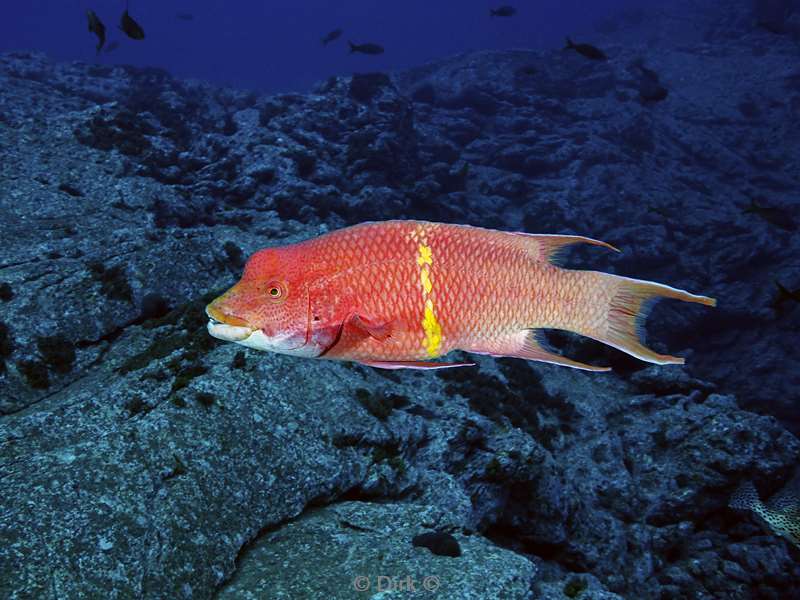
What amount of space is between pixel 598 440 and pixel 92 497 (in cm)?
925

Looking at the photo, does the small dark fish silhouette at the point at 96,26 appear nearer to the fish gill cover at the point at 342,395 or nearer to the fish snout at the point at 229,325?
the fish gill cover at the point at 342,395

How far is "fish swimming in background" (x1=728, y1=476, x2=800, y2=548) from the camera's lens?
7785mm

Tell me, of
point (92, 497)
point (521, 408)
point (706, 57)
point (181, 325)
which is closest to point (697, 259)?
point (521, 408)

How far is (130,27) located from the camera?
34.1ft

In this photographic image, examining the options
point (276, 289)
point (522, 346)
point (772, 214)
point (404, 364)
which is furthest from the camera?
point (772, 214)

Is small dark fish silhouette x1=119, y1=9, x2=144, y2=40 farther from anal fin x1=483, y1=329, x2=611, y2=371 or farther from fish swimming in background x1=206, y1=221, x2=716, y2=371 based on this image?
anal fin x1=483, y1=329, x2=611, y2=371

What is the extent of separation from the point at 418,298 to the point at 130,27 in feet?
36.3

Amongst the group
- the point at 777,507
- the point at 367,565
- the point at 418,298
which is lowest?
the point at 777,507

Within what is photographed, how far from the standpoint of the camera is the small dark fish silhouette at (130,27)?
33.2 ft

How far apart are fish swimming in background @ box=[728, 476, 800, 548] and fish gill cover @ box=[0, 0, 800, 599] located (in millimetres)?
39

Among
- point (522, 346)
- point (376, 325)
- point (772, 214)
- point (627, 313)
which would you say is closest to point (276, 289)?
point (376, 325)

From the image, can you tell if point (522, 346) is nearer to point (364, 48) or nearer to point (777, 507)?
point (777, 507)

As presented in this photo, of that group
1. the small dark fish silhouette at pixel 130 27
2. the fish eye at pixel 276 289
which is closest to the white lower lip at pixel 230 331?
the fish eye at pixel 276 289

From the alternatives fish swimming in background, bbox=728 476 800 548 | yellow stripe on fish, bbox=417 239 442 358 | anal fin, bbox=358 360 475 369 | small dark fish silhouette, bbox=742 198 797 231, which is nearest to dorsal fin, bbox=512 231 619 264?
yellow stripe on fish, bbox=417 239 442 358
